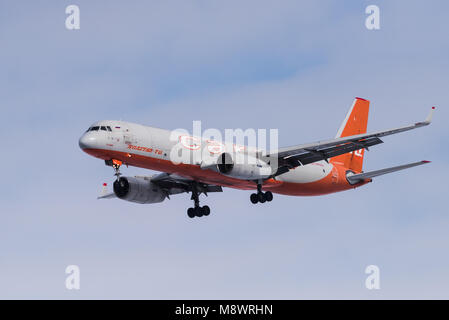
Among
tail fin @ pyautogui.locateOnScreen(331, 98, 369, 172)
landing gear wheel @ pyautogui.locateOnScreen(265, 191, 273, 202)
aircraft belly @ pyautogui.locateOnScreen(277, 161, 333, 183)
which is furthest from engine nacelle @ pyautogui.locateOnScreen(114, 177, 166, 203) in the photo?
tail fin @ pyautogui.locateOnScreen(331, 98, 369, 172)

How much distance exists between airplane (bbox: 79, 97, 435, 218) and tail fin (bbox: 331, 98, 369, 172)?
195 mm

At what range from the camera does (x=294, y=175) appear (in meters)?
69.4

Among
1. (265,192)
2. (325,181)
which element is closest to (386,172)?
(325,181)

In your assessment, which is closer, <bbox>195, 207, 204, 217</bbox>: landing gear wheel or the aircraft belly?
the aircraft belly

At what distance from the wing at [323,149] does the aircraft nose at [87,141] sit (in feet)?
46.9

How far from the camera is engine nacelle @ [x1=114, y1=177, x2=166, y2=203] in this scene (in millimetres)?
67375

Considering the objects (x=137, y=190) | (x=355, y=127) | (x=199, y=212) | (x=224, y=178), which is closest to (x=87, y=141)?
(x=137, y=190)

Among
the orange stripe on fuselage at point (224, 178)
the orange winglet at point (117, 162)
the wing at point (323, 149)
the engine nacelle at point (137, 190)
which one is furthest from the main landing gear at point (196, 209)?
the orange winglet at point (117, 162)

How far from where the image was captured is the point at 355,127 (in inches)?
3164

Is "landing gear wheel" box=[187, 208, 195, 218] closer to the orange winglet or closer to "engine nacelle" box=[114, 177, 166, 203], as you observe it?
"engine nacelle" box=[114, 177, 166, 203]

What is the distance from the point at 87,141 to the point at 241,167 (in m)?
12.0

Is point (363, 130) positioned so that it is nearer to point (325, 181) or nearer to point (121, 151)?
point (325, 181)

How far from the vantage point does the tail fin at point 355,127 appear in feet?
252

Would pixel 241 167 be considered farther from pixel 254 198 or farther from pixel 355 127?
pixel 355 127
